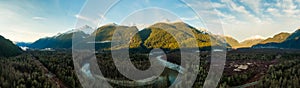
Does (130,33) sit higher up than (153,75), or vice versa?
(130,33)

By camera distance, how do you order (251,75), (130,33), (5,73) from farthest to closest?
1. (130,33)
2. (251,75)
3. (5,73)

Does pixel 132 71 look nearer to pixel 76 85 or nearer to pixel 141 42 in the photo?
pixel 76 85

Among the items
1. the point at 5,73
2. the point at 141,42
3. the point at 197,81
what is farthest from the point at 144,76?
the point at 141,42

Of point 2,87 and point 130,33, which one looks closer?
point 2,87

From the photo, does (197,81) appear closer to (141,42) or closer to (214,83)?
(214,83)

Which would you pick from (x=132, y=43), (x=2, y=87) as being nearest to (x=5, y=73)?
(x=2, y=87)

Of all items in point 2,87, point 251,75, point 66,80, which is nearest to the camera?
point 2,87

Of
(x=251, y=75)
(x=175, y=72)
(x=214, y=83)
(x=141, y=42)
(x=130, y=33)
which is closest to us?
(x=214, y=83)

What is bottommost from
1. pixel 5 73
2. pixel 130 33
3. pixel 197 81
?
pixel 197 81

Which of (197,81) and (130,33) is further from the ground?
(130,33)
